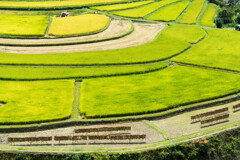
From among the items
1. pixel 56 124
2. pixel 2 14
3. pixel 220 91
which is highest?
pixel 2 14

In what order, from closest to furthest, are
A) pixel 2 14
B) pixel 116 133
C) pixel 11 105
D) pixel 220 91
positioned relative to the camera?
pixel 116 133, pixel 11 105, pixel 220 91, pixel 2 14

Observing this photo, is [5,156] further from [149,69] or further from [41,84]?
[149,69]

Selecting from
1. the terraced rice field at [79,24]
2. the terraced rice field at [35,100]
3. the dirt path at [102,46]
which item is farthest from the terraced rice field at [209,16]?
the terraced rice field at [35,100]

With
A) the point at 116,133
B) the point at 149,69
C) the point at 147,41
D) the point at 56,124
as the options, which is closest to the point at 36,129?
the point at 56,124

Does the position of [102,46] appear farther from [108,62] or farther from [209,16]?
[209,16]

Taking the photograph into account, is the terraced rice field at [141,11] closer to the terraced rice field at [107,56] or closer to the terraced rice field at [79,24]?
the terraced rice field at [79,24]

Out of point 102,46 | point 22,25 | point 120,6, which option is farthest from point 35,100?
point 120,6

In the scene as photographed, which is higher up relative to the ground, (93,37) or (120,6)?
(120,6)
